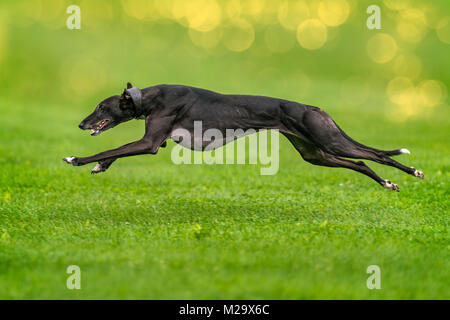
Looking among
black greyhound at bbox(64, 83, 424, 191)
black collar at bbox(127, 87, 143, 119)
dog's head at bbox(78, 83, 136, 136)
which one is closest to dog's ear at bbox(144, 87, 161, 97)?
black greyhound at bbox(64, 83, 424, 191)

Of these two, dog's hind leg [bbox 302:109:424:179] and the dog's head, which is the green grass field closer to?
dog's hind leg [bbox 302:109:424:179]

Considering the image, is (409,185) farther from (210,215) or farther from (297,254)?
(297,254)

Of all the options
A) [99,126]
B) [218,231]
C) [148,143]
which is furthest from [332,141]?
[99,126]

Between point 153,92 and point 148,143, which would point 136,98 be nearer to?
point 153,92

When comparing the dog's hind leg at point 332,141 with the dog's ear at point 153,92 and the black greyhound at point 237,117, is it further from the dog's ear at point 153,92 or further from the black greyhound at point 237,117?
the dog's ear at point 153,92

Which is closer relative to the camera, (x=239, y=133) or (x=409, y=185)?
(x=239, y=133)

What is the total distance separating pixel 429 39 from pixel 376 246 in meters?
21.9

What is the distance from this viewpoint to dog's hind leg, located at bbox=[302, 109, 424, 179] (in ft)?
28.7

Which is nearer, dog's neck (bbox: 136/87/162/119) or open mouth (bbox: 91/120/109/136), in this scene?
open mouth (bbox: 91/120/109/136)

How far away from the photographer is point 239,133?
348 inches

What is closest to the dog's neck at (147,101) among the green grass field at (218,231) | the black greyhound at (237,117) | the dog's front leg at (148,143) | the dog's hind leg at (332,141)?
the black greyhound at (237,117)

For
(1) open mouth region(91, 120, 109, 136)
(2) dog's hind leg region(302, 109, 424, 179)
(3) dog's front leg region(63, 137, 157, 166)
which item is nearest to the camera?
(3) dog's front leg region(63, 137, 157, 166)
